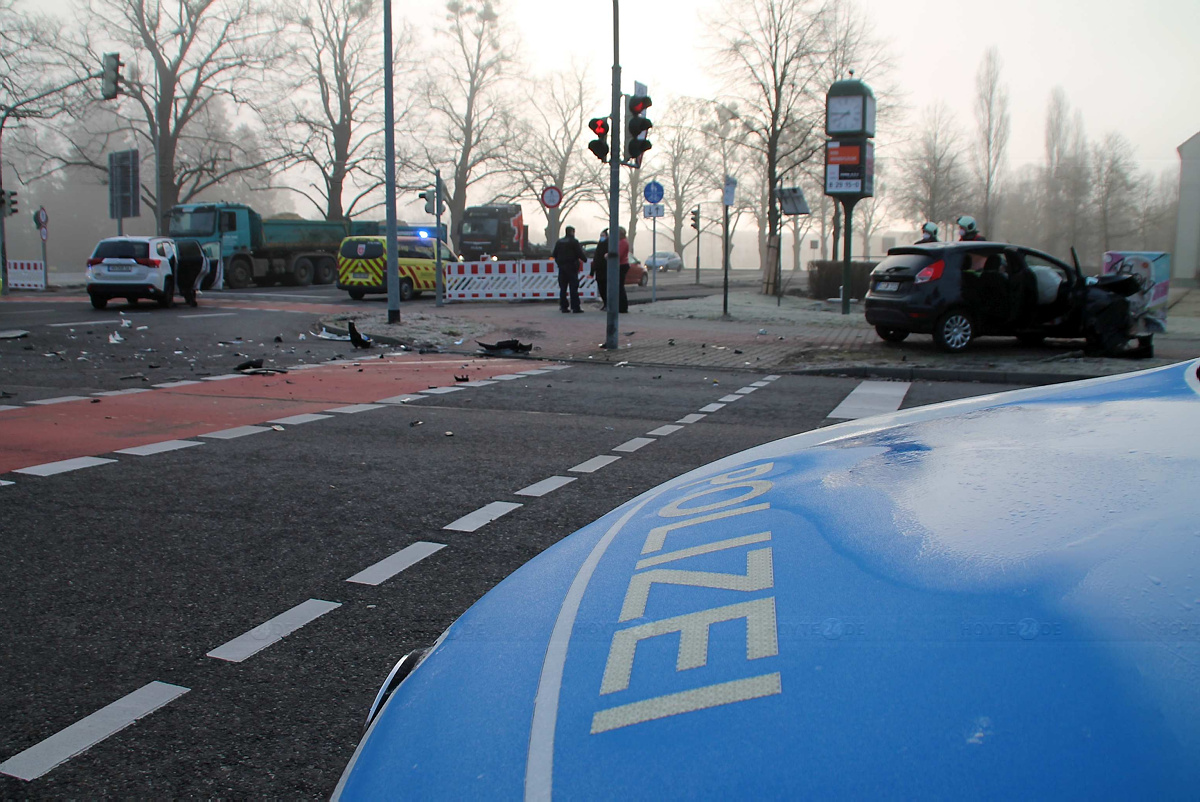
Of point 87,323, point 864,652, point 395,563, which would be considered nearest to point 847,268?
point 87,323

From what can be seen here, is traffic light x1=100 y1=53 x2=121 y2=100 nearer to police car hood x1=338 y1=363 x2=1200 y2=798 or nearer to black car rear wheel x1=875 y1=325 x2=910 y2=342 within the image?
black car rear wheel x1=875 y1=325 x2=910 y2=342

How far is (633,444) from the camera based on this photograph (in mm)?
6844

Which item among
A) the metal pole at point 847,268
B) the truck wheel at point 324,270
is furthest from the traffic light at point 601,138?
the truck wheel at point 324,270

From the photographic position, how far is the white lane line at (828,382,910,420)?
27.6 feet

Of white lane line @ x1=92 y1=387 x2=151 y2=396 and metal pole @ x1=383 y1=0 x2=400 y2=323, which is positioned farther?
metal pole @ x1=383 y1=0 x2=400 y2=323

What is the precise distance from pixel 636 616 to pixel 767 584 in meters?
0.20

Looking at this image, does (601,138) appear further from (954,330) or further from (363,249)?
(363,249)

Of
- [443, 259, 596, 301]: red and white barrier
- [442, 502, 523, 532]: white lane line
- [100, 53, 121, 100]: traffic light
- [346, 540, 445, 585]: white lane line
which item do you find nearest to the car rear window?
[100, 53, 121, 100]: traffic light

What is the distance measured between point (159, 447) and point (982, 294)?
1089cm

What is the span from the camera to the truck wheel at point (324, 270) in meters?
36.1

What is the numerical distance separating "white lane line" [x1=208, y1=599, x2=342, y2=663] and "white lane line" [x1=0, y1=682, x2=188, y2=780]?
253 millimetres

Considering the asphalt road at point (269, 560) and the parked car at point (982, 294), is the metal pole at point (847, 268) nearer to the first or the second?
the parked car at point (982, 294)

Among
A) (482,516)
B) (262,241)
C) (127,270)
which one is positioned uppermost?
(262,241)

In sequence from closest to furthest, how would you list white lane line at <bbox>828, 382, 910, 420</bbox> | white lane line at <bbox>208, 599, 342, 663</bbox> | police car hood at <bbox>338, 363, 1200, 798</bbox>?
police car hood at <bbox>338, 363, 1200, 798</bbox>
white lane line at <bbox>208, 599, 342, 663</bbox>
white lane line at <bbox>828, 382, 910, 420</bbox>
